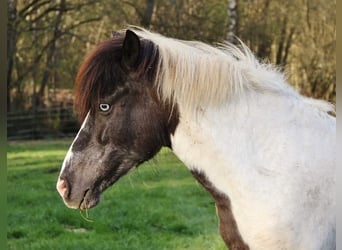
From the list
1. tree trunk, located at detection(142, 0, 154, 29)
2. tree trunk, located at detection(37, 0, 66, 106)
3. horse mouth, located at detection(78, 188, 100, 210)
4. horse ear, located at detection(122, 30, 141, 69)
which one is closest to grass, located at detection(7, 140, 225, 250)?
horse mouth, located at detection(78, 188, 100, 210)

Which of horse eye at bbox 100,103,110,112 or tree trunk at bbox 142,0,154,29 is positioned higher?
horse eye at bbox 100,103,110,112

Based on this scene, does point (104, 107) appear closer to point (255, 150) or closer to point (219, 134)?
point (219, 134)

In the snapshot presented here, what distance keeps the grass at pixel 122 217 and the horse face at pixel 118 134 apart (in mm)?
1562

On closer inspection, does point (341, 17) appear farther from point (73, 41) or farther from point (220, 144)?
point (73, 41)

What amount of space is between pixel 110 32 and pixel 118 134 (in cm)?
979

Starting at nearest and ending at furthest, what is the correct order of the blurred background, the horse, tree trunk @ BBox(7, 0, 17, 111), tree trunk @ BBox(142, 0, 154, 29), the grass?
the horse < the grass < tree trunk @ BBox(7, 0, 17, 111) < the blurred background < tree trunk @ BBox(142, 0, 154, 29)

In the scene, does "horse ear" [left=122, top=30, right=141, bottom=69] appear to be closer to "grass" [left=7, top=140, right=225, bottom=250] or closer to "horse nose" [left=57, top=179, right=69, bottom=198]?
"horse nose" [left=57, top=179, right=69, bottom=198]

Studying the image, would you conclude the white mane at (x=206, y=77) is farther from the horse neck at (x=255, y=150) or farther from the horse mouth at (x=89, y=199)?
the horse mouth at (x=89, y=199)

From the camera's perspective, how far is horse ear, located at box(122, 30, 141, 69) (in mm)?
1805

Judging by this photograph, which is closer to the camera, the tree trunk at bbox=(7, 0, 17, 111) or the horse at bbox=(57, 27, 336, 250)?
the horse at bbox=(57, 27, 336, 250)

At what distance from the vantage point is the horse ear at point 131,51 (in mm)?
1805

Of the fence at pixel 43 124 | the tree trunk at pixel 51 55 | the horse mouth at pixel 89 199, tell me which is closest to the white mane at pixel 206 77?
the horse mouth at pixel 89 199

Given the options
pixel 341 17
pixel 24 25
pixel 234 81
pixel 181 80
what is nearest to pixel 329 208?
pixel 234 81

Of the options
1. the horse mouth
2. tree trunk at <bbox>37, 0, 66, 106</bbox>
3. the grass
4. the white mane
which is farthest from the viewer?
tree trunk at <bbox>37, 0, 66, 106</bbox>
